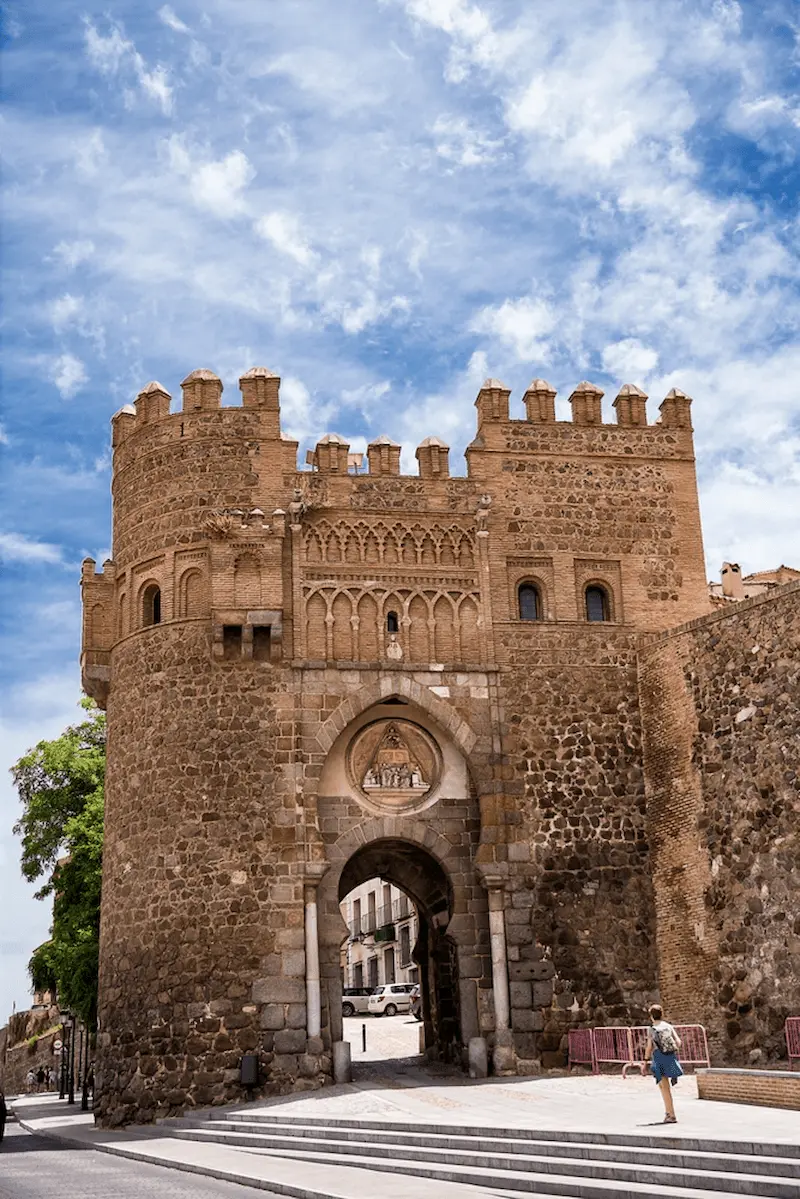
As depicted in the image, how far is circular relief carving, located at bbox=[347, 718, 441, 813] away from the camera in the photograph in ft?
62.8

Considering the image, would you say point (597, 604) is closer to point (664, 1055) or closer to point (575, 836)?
point (575, 836)

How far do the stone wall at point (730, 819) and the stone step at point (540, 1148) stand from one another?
5.69 m

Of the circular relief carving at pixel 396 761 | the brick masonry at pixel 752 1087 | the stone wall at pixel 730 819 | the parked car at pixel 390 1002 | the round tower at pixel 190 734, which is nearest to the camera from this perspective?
the brick masonry at pixel 752 1087

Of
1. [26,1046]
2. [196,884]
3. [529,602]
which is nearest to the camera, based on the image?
[196,884]

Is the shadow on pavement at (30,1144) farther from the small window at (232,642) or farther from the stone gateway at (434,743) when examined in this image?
the small window at (232,642)

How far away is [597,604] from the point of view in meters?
20.6

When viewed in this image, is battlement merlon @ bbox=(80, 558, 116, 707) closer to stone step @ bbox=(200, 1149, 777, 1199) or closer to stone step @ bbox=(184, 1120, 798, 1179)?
stone step @ bbox=(184, 1120, 798, 1179)

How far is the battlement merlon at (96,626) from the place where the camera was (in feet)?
67.2

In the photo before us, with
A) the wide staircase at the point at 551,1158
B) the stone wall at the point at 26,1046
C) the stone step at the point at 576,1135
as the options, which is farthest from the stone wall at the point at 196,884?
the stone wall at the point at 26,1046

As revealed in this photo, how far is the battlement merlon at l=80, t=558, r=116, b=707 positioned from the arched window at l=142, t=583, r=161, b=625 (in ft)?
2.54

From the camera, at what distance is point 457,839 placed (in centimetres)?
1909

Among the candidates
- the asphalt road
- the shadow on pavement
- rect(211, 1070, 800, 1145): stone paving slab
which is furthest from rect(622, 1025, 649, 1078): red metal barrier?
the shadow on pavement

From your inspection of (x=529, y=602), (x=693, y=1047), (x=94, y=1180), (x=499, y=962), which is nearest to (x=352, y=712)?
(x=529, y=602)

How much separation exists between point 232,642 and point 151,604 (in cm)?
175
